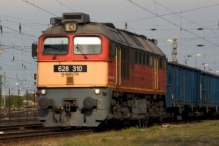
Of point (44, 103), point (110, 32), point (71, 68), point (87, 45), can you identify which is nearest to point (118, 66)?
point (110, 32)

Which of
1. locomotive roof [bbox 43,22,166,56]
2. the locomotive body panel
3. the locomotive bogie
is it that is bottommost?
the locomotive bogie

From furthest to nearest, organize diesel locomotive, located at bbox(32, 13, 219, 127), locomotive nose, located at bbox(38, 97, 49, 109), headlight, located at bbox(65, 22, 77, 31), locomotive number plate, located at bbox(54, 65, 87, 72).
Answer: headlight, located at bbox(65, 22, 77, 31), locomotive number plate, located at bbox(54, 65, 87, 72), diesel locomotive, located at bbox(32, 13, 219, 127), locomotive nose, located at bbox(38, 97, 49, 109)

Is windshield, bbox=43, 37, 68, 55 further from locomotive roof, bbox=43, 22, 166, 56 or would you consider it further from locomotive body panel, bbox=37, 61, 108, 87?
locomotive body panel, bbox=37, 61, 108, 87

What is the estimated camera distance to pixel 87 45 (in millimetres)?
19031

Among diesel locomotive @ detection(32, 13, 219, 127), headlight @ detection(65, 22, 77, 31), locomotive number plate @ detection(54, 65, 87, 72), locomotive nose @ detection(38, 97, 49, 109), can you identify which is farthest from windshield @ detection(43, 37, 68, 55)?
locomotive nose @ detection(38, 97, 49, 109)

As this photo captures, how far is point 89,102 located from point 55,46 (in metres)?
2.69

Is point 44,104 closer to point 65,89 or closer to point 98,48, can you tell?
point 65,89

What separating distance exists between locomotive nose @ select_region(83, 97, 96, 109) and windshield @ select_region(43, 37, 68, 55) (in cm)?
208

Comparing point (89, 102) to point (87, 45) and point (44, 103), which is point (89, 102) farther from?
point (87, 45)

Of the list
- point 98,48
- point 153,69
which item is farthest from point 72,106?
point 153,69

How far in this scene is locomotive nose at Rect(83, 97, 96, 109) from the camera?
18250 millimetres

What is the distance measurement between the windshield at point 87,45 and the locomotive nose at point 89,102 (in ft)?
6.18

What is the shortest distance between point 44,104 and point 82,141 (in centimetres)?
358

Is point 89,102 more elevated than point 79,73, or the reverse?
point 79,73
